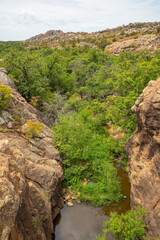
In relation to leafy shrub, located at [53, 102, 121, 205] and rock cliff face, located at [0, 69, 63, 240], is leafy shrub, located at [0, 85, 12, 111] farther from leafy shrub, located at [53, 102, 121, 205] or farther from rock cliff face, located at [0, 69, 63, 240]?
leafy shrub, located at [53, 102, 121, 205]

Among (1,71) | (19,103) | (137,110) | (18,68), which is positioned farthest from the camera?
(18,68)

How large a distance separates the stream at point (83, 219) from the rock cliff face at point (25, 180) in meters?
0.87

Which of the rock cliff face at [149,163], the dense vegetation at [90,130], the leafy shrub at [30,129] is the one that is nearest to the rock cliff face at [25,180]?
the leafy shrub at [30,129]

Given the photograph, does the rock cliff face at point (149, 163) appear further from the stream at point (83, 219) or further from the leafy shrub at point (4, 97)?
the leafy shrub at point (4, 97)

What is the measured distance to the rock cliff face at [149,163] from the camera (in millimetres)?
8992

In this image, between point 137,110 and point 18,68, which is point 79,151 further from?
point 18,68

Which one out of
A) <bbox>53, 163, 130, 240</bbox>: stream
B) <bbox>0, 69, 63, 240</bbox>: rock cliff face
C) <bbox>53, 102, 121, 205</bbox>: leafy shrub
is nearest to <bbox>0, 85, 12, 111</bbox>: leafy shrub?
<bbox>0, 69, 63, 240</bbox>: rock cliff face

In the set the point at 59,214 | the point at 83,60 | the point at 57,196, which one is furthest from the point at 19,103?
the point at 83,60

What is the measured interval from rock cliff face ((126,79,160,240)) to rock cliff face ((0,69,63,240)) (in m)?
6.16

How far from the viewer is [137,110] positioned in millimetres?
11945

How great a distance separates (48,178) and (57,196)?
2.74 metres

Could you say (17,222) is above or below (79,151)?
above

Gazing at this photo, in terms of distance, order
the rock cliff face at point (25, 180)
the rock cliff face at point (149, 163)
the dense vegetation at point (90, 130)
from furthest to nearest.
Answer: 1. the dense vegetation at point (90, 130)
2. the rock cliff face at point (149, 163)
3. the rock cliff face at point (25, 180)

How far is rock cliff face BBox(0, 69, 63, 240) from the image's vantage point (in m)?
5.52
